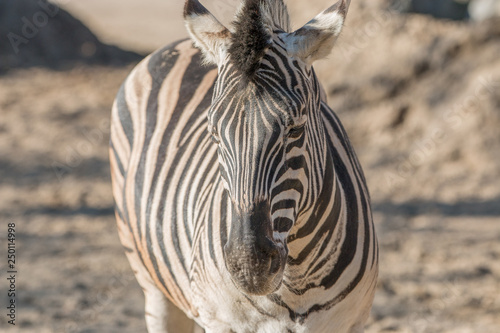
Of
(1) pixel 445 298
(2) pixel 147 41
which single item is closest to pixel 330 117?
(1) pixel 445 298

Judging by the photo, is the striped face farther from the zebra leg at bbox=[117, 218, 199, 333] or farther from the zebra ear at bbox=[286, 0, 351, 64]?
the zebra leg at bbox=[117, 218, 199, 333]

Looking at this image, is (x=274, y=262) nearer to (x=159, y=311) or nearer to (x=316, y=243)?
(x=316, y=243)

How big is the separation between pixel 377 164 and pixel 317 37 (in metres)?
5.45

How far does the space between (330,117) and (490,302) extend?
3.04 meters

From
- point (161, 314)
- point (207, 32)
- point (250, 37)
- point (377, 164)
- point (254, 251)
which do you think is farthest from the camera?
point (377, 164)

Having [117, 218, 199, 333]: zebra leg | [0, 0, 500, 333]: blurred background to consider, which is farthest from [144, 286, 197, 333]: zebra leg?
[0, 0, 500, 333]: blurred background

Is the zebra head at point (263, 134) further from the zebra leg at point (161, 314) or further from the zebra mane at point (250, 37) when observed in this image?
the zebra leg at point (161, 314)

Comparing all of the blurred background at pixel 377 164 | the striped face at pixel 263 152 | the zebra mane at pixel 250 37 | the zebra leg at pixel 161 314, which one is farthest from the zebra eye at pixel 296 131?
the zebra leg at pixel 161 314

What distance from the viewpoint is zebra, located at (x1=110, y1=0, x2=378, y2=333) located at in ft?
7.25

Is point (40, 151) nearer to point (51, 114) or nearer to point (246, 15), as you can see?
point (51, 114)

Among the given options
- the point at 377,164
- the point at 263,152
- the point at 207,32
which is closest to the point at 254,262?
the point at 263,152

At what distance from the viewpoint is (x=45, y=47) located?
1106 centimetres

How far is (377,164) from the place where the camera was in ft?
25.2

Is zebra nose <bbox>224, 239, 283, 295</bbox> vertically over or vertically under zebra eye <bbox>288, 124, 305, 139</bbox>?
under
